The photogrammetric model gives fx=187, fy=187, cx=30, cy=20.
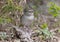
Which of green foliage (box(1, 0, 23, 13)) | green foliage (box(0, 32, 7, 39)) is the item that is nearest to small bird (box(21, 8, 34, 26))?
green foliage (box(1, 0, 23, 13))

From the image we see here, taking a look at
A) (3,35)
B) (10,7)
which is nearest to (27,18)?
(10,7)

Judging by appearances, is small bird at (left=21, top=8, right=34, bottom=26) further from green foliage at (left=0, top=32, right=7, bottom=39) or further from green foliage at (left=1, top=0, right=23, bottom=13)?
green foliage at (left=0, top=32, right=7, bottom=39)

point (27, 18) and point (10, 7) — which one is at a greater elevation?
point (10, 7)

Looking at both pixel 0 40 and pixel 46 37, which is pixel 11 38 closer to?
pixel 0 40

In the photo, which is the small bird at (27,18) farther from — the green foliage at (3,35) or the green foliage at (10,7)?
the green foliage at (3,35)

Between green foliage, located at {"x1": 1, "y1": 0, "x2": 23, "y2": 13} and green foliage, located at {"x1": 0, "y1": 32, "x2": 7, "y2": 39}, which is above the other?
green foliage, located at {"x1": 1, "y1": 0, "x2": 23, "y2": 13}

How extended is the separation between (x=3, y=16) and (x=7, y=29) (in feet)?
0.55

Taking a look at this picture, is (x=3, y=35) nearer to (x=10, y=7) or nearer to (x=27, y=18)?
(x=10, y=7)

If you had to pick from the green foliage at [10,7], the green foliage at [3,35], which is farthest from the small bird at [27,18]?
the green foliage at [3,35]

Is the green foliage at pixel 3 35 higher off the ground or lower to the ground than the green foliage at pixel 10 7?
lower

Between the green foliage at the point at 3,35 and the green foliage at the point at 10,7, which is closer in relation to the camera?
the green foliage at the point at 3,35

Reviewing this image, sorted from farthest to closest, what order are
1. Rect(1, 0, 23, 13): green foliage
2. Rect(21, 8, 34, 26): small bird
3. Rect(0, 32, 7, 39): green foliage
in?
1. Rect(21, 8, 34, 26): small bird
2. Rect(1, 0, 23, 13): green foliage
3. Rect(0, 32, 7, 39): green foliage

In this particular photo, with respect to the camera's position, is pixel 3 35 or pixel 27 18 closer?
pixel 3 35

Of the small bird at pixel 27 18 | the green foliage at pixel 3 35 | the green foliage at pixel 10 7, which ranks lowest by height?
the green foliage at pixel 3 35
